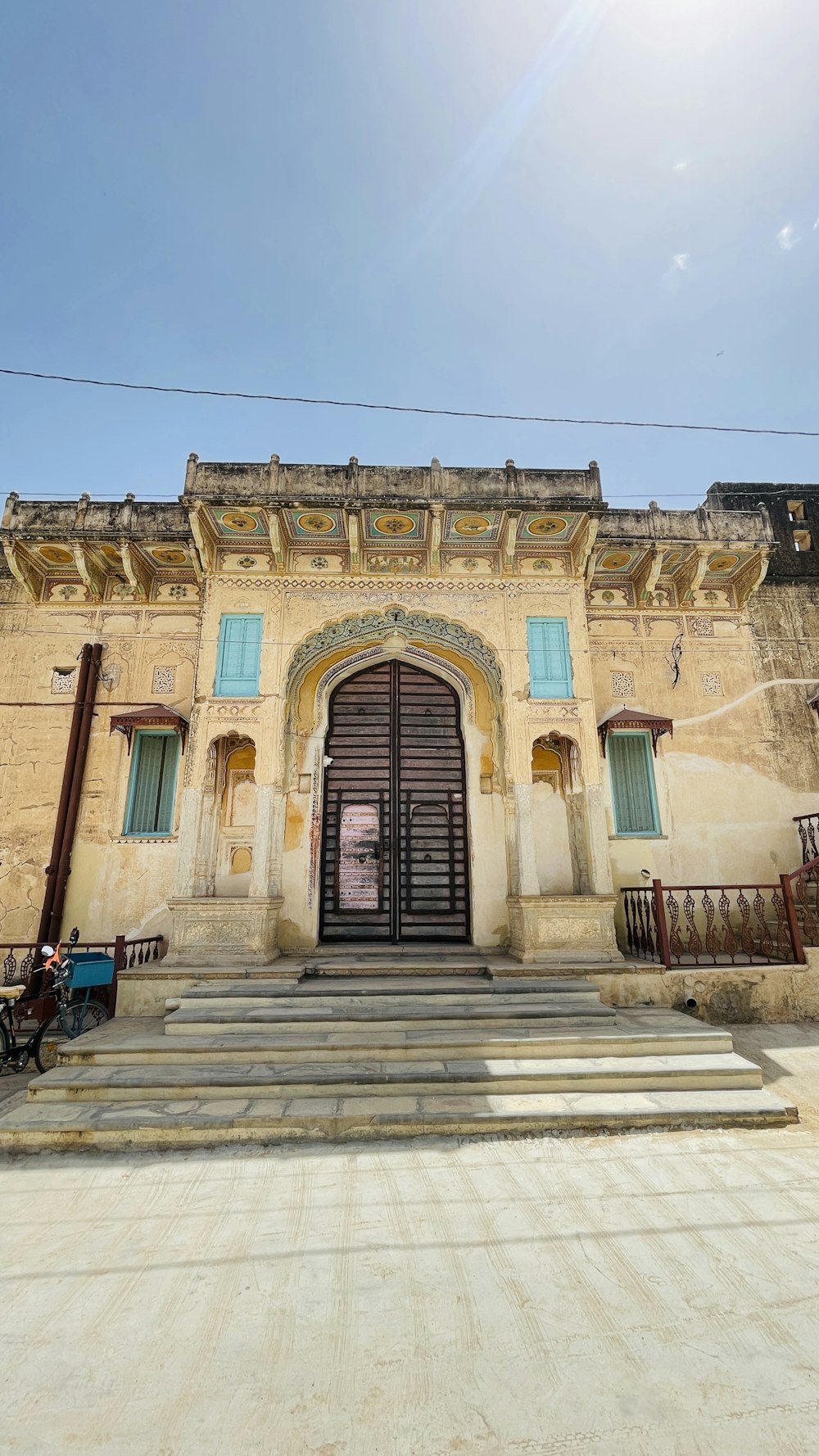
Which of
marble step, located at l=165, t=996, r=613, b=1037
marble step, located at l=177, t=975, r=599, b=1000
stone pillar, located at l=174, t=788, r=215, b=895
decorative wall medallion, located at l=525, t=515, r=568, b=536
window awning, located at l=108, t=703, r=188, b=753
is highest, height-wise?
decorative wall medallion, located at l=525, t=515, r=568, b=536

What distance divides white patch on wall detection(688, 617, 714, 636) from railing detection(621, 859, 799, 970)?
3.69 metres

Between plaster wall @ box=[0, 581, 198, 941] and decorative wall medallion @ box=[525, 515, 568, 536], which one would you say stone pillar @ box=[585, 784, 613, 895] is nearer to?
decorative wall medallion @ box=[525, 515, 568, 536]

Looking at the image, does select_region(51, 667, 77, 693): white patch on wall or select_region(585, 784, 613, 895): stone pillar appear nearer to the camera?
select_region(585, 784, 613, 895): stone pillar

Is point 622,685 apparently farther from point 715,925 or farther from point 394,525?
point 394,525

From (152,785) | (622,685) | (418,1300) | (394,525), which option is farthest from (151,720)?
(418,1300)

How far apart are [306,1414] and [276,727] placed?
600cm

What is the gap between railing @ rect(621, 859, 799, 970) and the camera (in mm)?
6723

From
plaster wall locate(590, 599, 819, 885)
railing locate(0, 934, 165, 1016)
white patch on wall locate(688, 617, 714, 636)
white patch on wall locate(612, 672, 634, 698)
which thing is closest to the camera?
railing locate(0, 934, 165, 1016)

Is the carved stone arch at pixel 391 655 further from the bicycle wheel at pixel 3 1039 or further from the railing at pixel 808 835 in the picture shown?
the railing at pixel 808 835

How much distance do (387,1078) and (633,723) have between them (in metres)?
5.66

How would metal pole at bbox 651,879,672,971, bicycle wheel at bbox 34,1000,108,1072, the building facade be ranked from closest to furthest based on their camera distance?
bicycle wheel at bbox 34,1000,108,1072, metal pole at bbox 651,879,672,971, the building facade

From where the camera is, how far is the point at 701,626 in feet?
30.2

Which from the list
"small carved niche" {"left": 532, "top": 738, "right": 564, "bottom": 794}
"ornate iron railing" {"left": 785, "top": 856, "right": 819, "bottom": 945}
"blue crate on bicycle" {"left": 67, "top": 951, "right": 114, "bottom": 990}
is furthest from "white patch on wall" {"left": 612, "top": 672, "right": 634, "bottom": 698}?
"blue crate on bicycle" {"left": 67, "top": 951, "right": 114, "bottom": 990}

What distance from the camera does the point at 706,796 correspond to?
8.51 metres
